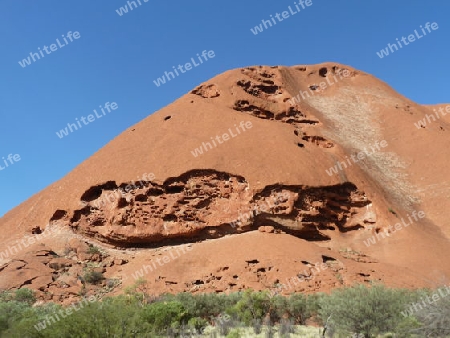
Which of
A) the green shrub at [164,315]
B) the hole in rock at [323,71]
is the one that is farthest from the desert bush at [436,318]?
the hole in rock at [323,71]

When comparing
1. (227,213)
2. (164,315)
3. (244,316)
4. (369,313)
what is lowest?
(369,313)

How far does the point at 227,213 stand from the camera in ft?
86.9

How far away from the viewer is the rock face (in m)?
22.6

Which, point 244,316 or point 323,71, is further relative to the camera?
point 323,71

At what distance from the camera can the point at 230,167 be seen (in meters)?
27.8

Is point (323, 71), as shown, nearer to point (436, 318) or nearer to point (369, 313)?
point (369, 313)

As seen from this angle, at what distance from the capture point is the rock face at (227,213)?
74.3 ft

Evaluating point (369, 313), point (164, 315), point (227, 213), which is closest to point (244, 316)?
point (164, 315)

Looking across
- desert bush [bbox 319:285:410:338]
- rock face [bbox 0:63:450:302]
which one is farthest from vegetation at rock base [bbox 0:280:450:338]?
rock face [bbox 0:63:450:302]

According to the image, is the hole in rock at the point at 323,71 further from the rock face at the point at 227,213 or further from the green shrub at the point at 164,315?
the green shrub at the point at 164,315

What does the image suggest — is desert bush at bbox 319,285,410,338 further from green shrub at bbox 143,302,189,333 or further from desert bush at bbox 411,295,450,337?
green shrub at bbox 143,302,189,333

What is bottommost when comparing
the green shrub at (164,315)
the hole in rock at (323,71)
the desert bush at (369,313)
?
the desert bush at (369,313)

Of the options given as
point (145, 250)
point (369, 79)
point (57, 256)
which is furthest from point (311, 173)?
point (369, 79)

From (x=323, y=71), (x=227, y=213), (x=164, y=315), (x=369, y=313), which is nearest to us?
(x=369, y=313)
